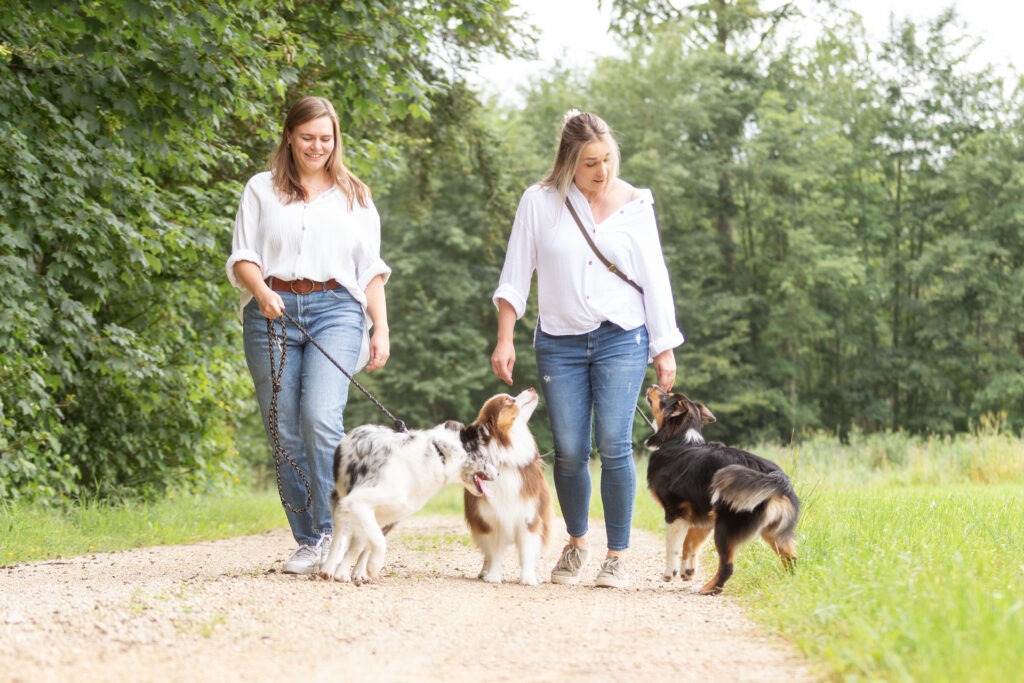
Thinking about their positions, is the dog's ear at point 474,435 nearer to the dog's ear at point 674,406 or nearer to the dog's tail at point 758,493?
the dog's ear at point 674,406

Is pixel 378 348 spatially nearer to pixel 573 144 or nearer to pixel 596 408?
pixel 596 408

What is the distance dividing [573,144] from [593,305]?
0.83m

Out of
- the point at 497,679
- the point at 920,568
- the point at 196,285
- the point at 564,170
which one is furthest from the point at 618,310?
the point at 196,285

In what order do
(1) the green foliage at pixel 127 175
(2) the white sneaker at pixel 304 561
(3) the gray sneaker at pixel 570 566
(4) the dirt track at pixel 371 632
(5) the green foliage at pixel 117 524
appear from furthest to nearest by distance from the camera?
(1) the green foliage at pixel 127 175 < (5) the green foliage at pixel 117 524 < (3) the gray sneaker at pixel 570 566 < (2) the white sneaker at pixel 304 561 < (4) the dirt track at pixel 371 632

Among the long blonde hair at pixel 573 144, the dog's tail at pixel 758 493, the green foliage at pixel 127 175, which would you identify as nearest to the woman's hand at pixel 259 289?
the long blonde hair at pixel 573 144

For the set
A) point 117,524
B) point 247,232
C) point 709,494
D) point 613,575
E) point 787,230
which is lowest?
point 117,524

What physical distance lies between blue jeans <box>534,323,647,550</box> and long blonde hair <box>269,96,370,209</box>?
1.23 meters

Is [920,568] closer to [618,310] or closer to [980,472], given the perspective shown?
[618,310]

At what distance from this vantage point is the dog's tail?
511 centimetres

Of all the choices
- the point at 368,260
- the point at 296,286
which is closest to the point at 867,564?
the point at 368,260

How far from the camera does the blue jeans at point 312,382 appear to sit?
5.42 meters

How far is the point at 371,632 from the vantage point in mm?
3973

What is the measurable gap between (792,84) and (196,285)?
2727cm

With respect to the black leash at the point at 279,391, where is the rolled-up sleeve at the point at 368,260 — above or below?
above
